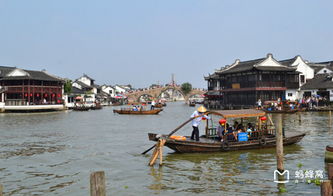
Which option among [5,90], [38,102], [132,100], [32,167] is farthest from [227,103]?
[132,100]

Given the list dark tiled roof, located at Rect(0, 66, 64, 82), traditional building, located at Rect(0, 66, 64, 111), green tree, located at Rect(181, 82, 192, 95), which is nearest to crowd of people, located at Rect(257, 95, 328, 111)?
traditional building, located at Rect(0, 66, 64, 111)

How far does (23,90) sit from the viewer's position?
164ft

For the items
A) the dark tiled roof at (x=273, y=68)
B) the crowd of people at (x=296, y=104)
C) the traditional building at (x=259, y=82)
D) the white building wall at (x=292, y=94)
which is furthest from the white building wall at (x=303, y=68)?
the crowd of people at (x=296, y=104)

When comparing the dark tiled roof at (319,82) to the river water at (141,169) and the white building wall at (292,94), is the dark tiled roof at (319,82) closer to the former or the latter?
the white building wall at (292,94)

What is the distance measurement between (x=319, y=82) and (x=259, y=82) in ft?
30.2

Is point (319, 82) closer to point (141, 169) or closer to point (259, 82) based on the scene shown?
point (259, 82)

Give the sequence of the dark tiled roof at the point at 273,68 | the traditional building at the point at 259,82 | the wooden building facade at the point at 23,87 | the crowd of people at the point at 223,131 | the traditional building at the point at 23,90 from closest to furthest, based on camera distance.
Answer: the crowd of people at the point at 223,131
the dark tiled roof at the point at 273,68
the traditional building at the point at 259,82
the traditional building at the point at 23,90
the wooden building facade at the point at 23,87

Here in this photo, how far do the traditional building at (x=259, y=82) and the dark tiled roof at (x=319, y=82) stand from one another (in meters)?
1.60

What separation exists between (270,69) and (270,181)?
36.3 metres

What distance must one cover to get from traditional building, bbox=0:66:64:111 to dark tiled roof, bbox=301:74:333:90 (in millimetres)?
39271

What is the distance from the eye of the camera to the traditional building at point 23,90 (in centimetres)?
4969

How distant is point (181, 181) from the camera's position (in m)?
10.9

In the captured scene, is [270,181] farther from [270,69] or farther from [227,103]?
[227,103]

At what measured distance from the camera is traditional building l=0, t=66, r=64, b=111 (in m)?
49.7
